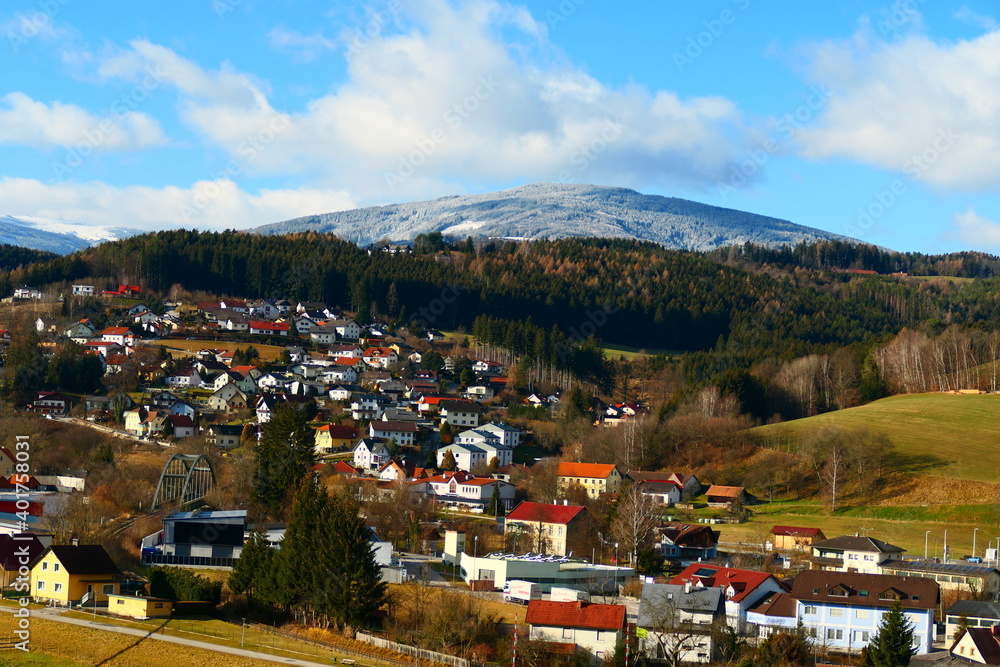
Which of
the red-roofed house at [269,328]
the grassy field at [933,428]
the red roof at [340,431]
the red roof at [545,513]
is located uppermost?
the red-roofed house at [269,328]

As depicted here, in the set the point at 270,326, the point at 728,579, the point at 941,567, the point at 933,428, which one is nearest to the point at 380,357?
the point at 270,326

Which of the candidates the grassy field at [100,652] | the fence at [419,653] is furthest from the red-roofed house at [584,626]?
the grassy field at [100,652]

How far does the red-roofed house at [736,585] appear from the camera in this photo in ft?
111

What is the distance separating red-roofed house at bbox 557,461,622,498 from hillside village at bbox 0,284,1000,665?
0.11m

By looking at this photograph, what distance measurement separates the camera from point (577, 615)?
31578 millimetres

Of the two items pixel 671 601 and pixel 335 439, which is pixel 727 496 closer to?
pixel 671 601

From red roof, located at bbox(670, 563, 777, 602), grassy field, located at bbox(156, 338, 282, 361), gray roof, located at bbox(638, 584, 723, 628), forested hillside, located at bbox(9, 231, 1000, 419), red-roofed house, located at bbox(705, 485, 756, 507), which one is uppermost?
forested hillside, located at bbox(9, 231, 1000, 419)

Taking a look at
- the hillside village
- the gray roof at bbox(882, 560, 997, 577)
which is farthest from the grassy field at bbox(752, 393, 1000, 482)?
the gray roof at bbox(882, 560, 997, 577)

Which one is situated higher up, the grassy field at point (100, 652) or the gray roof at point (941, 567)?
the gray roof at point (941, 567)

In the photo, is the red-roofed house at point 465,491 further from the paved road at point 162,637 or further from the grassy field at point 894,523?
the paved road at point 162,637

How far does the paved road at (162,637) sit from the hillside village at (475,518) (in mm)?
1607

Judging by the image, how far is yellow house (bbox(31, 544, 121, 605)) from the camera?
33.2 meters

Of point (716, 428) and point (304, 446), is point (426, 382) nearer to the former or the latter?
point (716, 428)

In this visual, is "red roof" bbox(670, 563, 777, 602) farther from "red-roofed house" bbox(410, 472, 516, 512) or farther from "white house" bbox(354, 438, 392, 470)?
"white house" bbox(354, 438, 392, 470)
